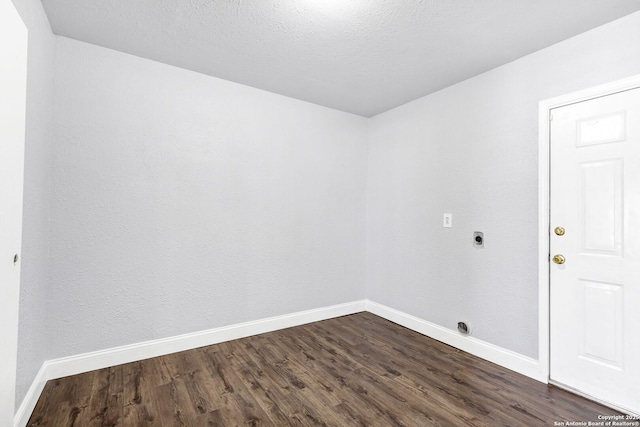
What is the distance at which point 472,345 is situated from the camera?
2.61m

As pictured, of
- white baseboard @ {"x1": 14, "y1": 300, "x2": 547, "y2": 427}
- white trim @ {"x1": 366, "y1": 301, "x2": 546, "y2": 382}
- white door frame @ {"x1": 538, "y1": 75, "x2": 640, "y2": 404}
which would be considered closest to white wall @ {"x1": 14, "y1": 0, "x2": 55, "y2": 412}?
white baseboard @ {"x1": 14, "y1": 300, "x2": 547, "y2": 427}

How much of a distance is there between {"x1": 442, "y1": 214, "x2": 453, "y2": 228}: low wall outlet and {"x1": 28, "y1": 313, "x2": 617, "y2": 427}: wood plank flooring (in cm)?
114

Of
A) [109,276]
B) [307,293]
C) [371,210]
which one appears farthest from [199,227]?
[371,210]

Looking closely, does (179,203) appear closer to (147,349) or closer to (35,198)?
(35,198)

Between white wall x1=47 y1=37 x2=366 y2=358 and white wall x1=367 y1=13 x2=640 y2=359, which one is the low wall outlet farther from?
white wall x1=47 y1=37 x2=366 y2=358

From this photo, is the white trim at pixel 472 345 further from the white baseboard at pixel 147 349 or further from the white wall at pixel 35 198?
the white wall at pixel 35 198

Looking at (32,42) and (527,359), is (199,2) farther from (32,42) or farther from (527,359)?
(527,359)

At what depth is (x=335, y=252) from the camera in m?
3.56

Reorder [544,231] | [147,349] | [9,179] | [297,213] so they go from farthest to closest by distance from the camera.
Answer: [297,213]
[147,349]
[544,231]
[9,179]

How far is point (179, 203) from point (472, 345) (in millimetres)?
2860

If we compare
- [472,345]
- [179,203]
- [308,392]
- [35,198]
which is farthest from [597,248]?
[35,198]

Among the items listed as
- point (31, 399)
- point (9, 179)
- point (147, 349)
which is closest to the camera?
point (9, 179)

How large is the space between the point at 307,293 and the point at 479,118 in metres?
2.44

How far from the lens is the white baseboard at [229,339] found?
2109mm
